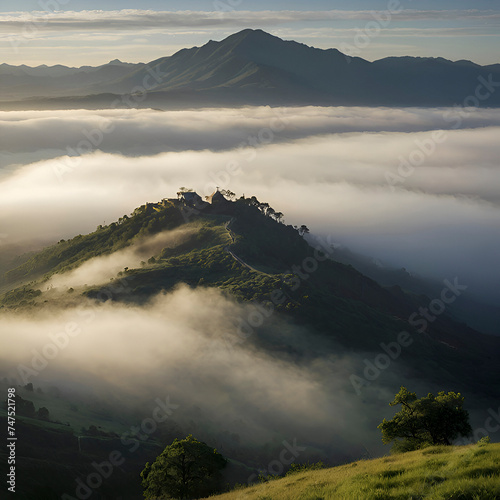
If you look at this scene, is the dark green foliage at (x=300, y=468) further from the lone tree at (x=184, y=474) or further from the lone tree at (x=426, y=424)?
the lone tree at (x=426, y=424)

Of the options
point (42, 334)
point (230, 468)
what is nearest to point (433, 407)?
point (230, 468)

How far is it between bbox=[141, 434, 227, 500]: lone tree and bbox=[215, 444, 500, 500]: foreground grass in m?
18.3

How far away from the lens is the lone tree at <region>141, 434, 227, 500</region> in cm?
4616

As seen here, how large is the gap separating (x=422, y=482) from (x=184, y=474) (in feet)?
95.4

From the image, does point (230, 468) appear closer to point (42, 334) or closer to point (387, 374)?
point (387, 374)

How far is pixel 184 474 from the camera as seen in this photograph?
153 ft

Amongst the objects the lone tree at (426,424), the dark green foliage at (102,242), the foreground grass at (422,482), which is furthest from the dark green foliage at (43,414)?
the dark green foliage at (102,242)

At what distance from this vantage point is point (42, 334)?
112688 millimetres

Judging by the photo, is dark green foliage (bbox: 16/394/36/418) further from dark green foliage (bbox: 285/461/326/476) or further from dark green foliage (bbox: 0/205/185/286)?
dark green foliage (bbox: 0/205/185/286)

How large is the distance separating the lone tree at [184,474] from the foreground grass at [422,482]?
18.3 metres

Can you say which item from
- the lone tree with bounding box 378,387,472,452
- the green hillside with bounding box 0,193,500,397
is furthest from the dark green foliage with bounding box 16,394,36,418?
the lone tree with bounding box 378,387,472,452

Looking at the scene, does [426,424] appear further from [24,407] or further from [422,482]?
[24,407]

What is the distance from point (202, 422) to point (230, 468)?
14.8m

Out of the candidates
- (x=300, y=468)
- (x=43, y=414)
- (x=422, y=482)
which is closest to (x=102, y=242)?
(x=43, y=414)
